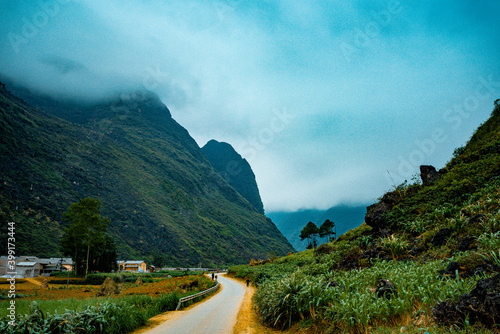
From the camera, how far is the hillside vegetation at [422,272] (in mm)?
5211

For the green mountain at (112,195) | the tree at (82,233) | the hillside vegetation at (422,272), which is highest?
the green mountain at (112,195)

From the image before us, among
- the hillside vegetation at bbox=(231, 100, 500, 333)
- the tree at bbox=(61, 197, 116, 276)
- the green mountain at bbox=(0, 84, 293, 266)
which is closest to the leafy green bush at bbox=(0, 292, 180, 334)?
the hillside vegetation at bbox=(231, 100, 500, 333)

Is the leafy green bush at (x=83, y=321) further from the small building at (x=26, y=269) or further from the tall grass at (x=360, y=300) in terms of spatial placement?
the small building at (x=26, y=269)

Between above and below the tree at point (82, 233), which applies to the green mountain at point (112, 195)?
above

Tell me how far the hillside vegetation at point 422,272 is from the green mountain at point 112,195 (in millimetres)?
71178

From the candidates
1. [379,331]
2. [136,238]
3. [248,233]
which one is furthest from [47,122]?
[379,331]

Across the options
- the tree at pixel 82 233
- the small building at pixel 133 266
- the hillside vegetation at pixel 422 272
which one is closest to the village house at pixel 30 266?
the tree at pixel 82 233

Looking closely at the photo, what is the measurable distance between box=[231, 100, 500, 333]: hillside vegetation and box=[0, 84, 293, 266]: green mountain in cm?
7118

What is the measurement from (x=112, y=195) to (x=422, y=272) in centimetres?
11058

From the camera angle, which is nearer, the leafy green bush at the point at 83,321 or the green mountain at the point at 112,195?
the leafy green bush at the point at 83,321

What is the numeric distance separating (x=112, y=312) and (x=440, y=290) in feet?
33.4

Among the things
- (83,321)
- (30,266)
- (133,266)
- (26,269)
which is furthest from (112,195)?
(83,321)

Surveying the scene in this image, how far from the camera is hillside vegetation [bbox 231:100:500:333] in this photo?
17.1 feet

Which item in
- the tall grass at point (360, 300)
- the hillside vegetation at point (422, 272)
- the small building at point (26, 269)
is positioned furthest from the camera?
the small building at point (26, 269)
